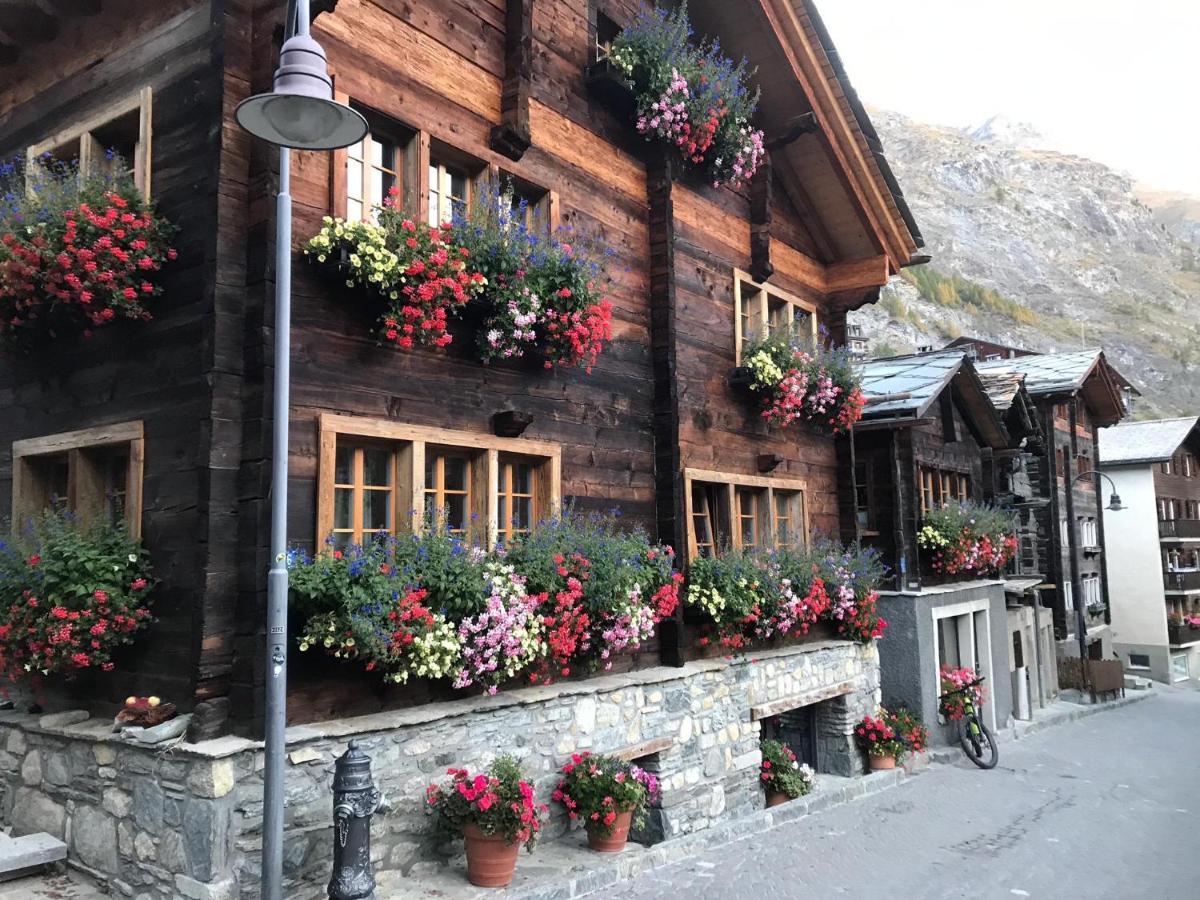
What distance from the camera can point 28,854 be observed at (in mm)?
6332

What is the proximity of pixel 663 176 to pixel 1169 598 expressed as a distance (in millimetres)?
38991

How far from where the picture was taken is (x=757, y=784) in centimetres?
1077

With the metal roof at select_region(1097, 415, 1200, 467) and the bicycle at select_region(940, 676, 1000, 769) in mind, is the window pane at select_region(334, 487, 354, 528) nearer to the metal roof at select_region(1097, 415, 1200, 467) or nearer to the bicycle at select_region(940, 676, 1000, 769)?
the bicycle at select_region(940, 676, 1000, 769)

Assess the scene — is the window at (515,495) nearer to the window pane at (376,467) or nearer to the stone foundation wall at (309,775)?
the window pane at (376,467)

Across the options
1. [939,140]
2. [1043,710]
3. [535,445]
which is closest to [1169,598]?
[1043,710]

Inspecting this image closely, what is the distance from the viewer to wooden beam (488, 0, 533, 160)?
8414 millimetres

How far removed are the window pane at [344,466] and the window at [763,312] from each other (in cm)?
597

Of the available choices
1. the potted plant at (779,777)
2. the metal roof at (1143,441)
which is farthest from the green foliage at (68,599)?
the metal roof at (1143,441)

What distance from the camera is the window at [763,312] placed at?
38.9 feet

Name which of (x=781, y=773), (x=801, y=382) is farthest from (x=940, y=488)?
(x=781, y=773)

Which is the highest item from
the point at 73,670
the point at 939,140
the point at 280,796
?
the point at 939,140

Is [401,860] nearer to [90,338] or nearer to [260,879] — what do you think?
[260,879]

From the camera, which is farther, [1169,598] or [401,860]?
[1169,598]

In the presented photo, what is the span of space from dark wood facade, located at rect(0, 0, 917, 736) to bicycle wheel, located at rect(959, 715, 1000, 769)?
7.01 meters
